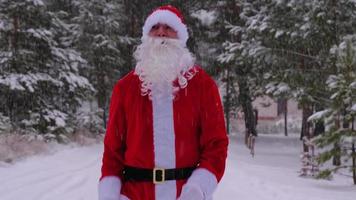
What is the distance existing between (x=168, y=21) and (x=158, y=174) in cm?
100

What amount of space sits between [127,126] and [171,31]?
2.31ft

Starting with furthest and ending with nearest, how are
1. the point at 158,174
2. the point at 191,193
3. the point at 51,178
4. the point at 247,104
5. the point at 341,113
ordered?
the point at 247,104, the point at 341,113, the point at 51,178, the point at 158,174, the point at 191,193

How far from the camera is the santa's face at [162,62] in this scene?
127 inches

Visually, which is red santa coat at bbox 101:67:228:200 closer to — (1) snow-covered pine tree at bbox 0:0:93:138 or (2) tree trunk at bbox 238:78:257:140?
(1) snow-covered pine tree at bbox 0:0:93:138

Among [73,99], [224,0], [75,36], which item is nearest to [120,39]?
[75,36]

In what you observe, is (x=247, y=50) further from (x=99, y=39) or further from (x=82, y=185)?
(x=82, y=185)

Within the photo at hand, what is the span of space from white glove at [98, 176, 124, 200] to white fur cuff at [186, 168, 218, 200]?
0.46 metres

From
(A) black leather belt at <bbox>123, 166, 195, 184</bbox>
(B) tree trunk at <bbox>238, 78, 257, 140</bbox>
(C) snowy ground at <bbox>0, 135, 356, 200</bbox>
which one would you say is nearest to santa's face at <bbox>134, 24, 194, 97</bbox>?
(A) black leather belt at <bbox>123, 166, 195, 184</bbox>

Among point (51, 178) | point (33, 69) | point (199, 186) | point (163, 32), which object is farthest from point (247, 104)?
point (199, 186)

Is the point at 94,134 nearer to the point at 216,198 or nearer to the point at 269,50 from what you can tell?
the point at 269,50

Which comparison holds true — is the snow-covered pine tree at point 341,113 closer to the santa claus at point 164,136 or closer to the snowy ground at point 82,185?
the snowy ground at point 82,185

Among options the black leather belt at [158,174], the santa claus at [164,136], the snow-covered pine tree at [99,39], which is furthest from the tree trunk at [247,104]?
the black leather belt at [158,174]

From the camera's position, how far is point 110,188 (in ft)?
10.2

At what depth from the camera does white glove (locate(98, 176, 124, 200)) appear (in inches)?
122
